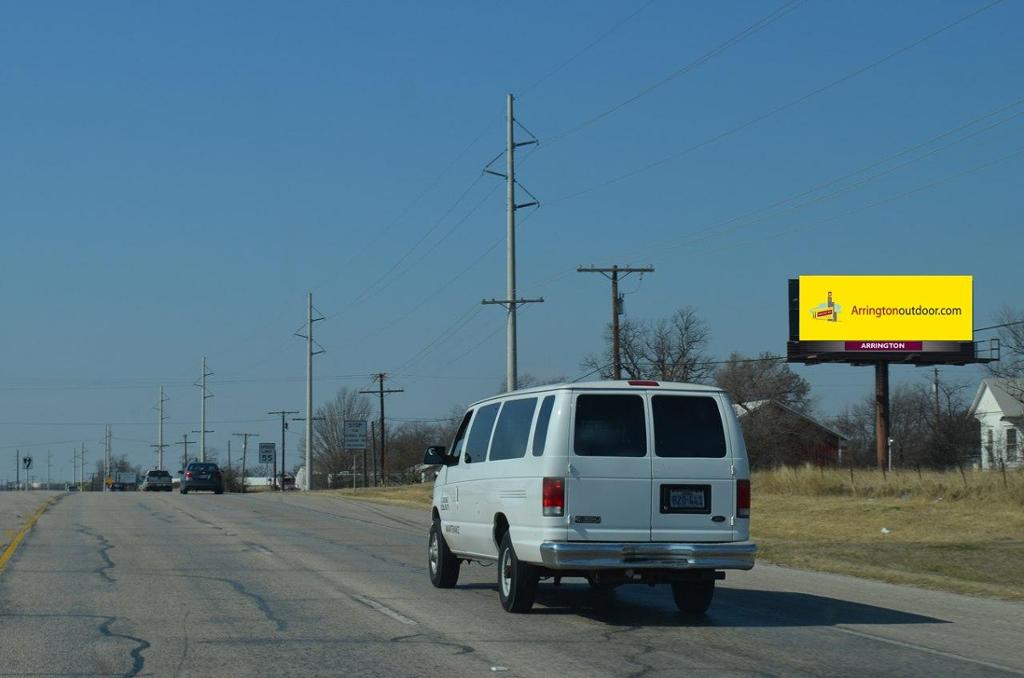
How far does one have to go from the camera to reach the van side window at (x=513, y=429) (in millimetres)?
13640

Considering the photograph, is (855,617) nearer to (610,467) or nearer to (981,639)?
(981,639)

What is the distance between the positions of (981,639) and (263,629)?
6557 millimetres

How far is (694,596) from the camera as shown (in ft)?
45.0

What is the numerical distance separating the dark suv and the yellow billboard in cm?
2782

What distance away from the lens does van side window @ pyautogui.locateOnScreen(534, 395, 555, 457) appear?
12977 mm

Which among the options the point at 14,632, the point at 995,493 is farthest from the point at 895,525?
the point at 14,632

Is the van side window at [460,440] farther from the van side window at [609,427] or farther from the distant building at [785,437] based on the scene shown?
the distant building at [785,437]

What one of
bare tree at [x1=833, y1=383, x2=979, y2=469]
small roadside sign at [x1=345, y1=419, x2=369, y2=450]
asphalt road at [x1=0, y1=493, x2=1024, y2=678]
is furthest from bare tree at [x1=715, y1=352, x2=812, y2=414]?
asphalt road at [x1=0, y1=493, x2=1024, y2=678]

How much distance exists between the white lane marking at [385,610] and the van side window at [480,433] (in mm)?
2002

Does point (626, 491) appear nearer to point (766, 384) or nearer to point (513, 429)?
Result: point (513, 429)

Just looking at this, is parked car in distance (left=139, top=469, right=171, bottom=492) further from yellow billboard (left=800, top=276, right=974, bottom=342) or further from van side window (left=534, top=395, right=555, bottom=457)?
van side window (left=534, top=395, right=555, bottom=457)

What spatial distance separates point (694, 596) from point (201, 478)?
48716 millimetres

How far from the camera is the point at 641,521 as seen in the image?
41.8ft

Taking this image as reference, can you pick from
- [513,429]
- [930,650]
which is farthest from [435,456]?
[930,650]
